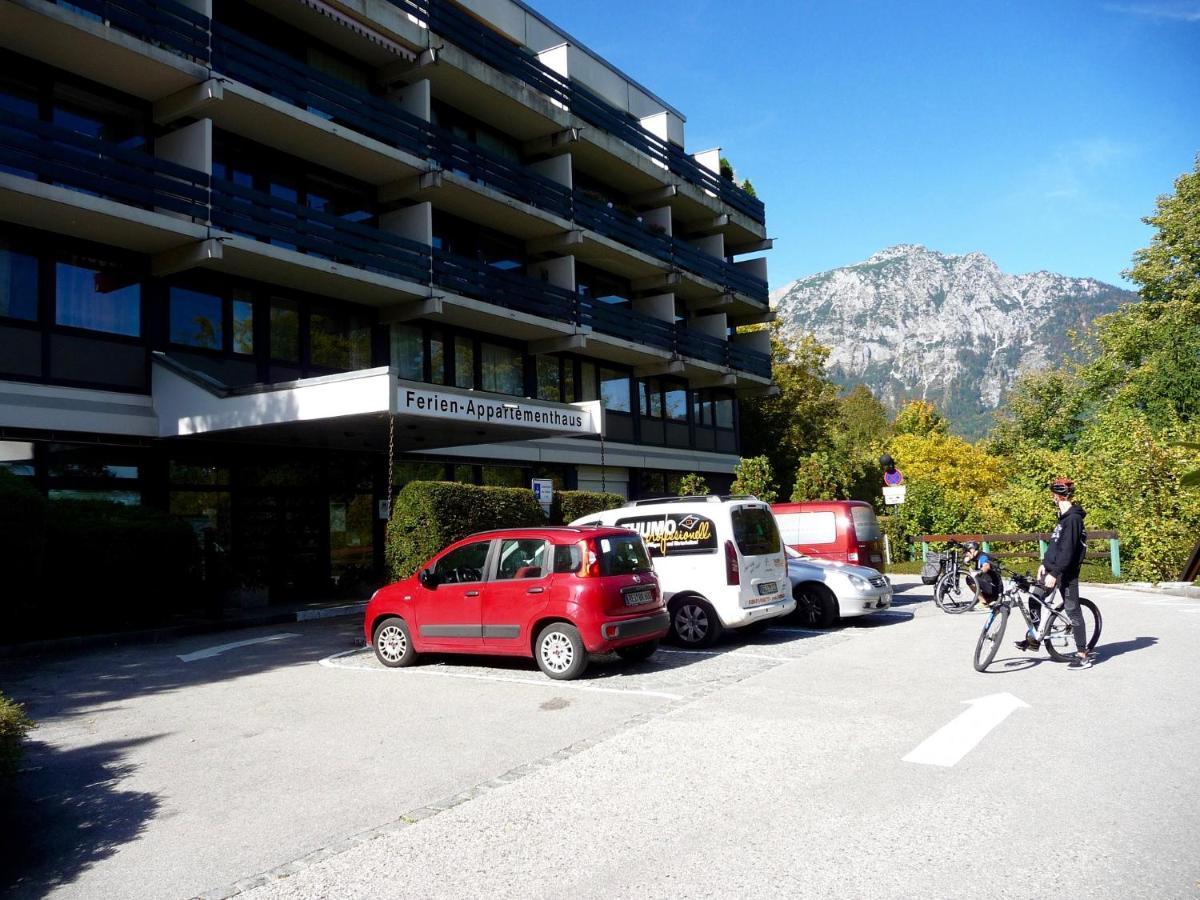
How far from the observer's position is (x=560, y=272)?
85.5 feet

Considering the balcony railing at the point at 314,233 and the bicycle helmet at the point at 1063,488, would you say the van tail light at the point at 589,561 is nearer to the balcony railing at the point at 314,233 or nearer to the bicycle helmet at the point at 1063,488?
the bicycle helmet at the point at 1063,488

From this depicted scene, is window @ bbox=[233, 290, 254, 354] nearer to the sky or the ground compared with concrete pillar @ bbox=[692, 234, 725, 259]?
nearer to the ground

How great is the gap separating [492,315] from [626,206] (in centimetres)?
1067

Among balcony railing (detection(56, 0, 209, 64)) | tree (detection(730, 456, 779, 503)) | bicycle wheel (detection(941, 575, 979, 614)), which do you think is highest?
balcony railing (detection(56, 0, 209, 64))

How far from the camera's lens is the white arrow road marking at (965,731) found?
20.9 ft

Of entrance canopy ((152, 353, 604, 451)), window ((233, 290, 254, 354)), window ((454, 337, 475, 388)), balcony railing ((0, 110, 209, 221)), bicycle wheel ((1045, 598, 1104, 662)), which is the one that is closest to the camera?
bicycle wheel ((1045, 598, 1104, 662))

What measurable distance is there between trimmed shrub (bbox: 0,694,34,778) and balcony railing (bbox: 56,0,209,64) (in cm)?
1380

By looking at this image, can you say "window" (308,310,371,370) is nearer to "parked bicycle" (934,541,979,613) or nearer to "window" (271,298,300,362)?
"window" (271,298,300,362)

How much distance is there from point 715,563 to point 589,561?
2.73m

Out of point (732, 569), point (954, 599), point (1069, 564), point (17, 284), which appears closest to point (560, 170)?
point (17, 284)

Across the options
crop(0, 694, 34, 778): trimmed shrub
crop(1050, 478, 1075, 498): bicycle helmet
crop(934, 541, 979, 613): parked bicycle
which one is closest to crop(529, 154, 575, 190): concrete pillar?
crop(934, 541, 979, 613): parked bicycle

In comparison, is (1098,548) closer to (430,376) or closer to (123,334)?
(430,376)

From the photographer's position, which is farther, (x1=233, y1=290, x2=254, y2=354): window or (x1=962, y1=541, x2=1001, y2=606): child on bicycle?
(x1=233, y1=290, x2=254, y2=354): window

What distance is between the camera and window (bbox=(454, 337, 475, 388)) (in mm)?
23561
